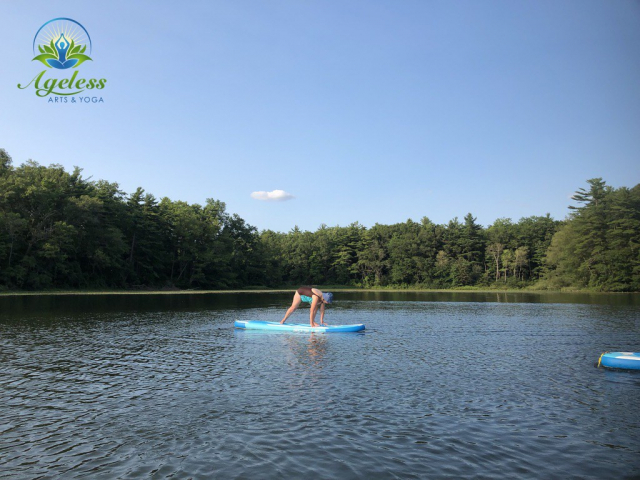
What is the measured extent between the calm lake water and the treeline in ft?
154

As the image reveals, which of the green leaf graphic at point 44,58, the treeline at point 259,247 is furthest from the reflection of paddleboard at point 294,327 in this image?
the treeline at point 259,247

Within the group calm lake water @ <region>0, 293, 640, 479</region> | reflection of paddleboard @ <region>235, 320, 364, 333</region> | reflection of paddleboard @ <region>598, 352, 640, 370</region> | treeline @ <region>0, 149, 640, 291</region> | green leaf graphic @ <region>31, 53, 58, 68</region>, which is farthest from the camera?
treeline @ <region>0, 149, 640, 291</region>

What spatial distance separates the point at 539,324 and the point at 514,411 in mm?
19962

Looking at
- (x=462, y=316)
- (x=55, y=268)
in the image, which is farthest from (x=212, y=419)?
(x=55, y=268)

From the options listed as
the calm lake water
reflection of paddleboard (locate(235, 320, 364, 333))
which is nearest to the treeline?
reflection of paddleboard (locate(235, 320, 364, 333))

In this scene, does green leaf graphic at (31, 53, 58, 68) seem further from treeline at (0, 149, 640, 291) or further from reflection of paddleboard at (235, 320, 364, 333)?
treeline at (0, 149, 640, 291)

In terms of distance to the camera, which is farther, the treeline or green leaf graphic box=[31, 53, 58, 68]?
the treeline

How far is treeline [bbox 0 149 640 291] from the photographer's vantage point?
60969mm

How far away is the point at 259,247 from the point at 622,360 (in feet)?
295

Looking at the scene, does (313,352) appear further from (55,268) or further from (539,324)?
(55,268)

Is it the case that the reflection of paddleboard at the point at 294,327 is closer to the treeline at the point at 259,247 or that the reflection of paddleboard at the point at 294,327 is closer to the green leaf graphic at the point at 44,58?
the green leaf graphic at the point at 44,58

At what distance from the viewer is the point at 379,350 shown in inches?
723

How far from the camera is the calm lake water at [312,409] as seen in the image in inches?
291

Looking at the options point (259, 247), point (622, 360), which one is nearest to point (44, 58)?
point (622, 360)
